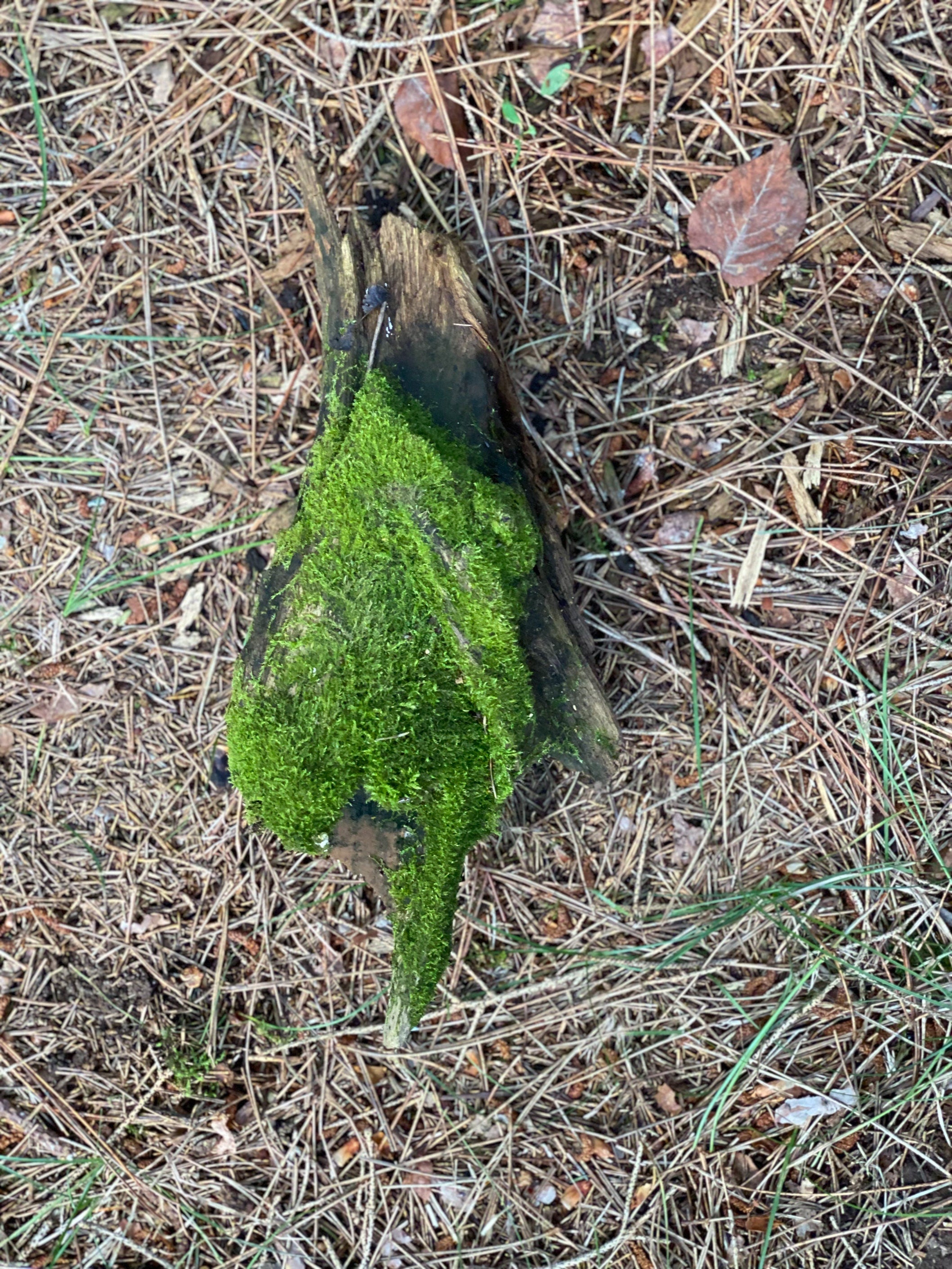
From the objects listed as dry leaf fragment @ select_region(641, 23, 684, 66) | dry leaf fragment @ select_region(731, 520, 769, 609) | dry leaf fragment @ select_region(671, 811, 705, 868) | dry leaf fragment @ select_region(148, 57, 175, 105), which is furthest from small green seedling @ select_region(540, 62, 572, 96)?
dry leaf fragment @ select_region(671, 811, 705, 868)

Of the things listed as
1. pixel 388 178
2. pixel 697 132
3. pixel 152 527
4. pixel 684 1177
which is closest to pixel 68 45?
pixel 388 178

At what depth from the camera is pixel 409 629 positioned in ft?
6.93

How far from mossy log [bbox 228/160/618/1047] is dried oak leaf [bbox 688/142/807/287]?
84cm

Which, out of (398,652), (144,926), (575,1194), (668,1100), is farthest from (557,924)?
(144,926)

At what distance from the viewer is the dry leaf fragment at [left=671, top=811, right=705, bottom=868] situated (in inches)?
107

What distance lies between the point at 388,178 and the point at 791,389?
5.21 feet

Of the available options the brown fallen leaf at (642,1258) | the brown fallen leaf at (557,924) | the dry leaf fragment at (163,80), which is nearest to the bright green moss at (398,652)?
the brown fallen leaf at (557,924)

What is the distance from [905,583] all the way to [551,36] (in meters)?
2.19

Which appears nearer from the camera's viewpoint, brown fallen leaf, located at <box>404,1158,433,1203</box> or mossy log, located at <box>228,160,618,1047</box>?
mossy log, located at <box>228,160,618,1047</box>

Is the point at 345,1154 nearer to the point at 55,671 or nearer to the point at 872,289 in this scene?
the point at 55,671

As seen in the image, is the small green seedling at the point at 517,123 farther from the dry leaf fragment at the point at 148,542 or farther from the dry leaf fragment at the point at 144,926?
the dry leaf fragment at the point at 144,926

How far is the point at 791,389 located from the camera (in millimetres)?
2566

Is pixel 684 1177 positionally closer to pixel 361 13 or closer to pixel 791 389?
pixel 791 389

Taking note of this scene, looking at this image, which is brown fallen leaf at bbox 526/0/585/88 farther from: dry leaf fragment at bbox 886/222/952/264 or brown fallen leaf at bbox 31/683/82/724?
brown fallen leaf at bbox 31/683/82/724
